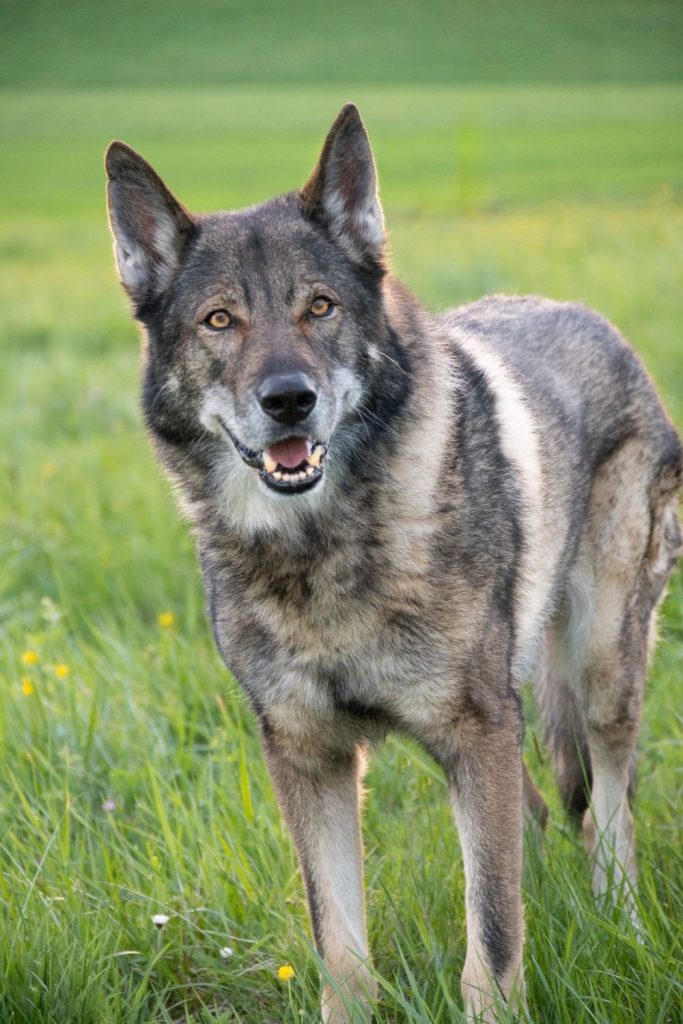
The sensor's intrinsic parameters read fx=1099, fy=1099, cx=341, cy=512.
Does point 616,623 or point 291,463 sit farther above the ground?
point 291,463

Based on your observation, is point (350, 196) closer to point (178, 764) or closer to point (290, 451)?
point (290, 451)

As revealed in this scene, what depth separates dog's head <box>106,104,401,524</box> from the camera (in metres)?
2.66

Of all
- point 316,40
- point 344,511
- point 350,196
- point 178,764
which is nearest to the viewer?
point 344,511


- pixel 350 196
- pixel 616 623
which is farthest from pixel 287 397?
pixel 616 623

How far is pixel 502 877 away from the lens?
8.94ft

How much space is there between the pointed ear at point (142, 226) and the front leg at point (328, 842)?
4.11 ft

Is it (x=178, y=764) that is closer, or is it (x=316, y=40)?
(x=178, y=764)

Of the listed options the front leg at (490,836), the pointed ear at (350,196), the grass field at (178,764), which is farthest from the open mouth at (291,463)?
the grass field at (178,764)

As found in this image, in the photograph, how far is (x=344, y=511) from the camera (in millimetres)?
2834

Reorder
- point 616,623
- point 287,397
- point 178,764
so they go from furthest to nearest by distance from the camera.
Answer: point 178,764 → point 616,623 → point 287,397

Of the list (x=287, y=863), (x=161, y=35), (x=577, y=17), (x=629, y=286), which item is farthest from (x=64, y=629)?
(x=161, y=35)

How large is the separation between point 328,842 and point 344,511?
89 cm

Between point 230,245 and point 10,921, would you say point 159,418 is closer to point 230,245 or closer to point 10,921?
point 230,245

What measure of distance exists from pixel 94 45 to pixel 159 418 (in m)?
43.5
